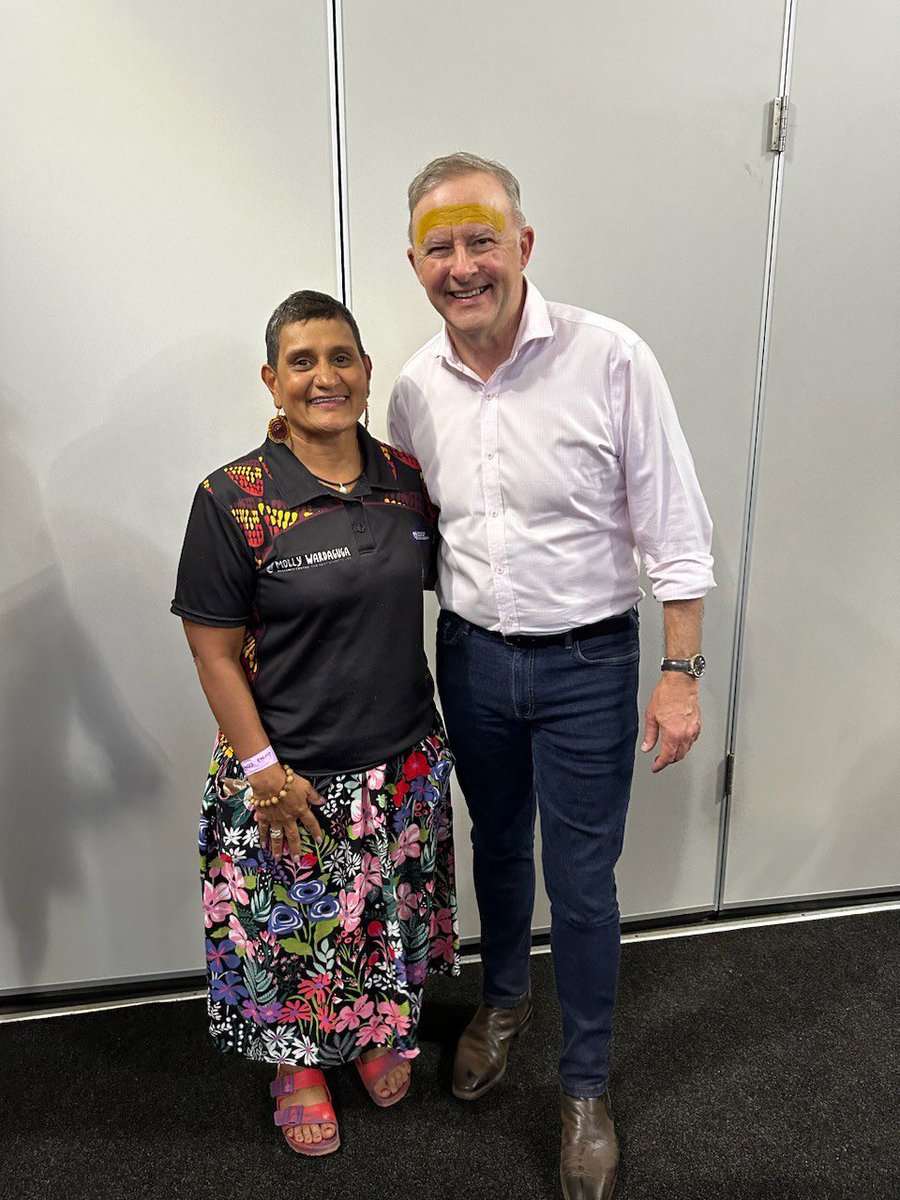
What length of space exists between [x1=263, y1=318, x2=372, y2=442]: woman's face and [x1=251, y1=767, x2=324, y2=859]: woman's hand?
567 mm

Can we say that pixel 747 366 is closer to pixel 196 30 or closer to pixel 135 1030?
pixel 196 30

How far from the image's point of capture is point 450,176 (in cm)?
132

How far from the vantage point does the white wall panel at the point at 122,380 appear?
65.6 inches

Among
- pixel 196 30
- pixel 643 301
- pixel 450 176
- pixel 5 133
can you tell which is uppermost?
pixel 196 30

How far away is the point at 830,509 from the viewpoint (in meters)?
2.11

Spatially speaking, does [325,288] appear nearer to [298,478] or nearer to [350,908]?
[298,478]

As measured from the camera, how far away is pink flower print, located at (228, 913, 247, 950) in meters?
1.51

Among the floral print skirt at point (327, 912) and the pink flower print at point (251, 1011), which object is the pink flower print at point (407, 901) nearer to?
the floral print skirt at point (327, 912)

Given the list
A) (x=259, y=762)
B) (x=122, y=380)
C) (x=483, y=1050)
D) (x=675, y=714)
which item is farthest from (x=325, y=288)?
(x=483, y=1050)

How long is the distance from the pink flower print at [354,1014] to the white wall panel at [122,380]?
0.65 meters

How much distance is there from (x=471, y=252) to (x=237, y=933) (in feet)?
3.97

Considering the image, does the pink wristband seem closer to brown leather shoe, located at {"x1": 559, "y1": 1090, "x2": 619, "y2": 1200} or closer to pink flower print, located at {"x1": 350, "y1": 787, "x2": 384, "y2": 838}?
pink flower print, located at {"x1": 350, "y1": 787, "x2": 384, "y2": 838}

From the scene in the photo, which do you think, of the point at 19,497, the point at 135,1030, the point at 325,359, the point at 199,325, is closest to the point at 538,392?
the point at 325,359

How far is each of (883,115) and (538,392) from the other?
1212mm
